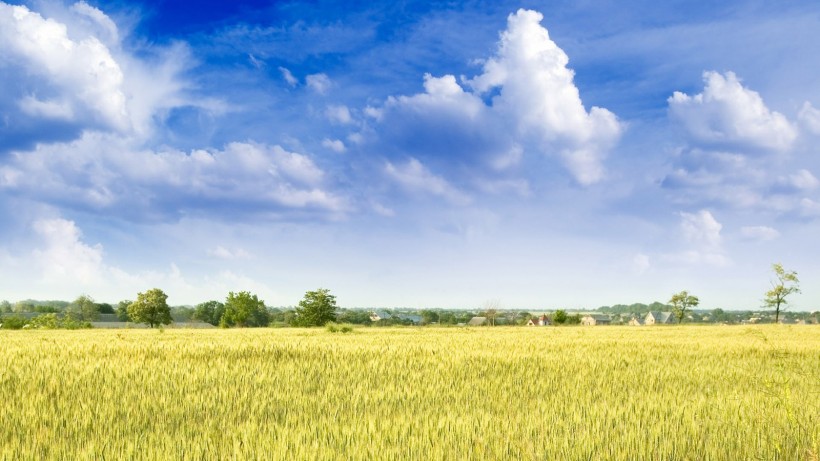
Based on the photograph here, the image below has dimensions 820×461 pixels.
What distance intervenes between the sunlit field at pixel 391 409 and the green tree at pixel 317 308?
93463 mm

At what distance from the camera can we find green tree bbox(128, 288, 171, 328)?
106 metres

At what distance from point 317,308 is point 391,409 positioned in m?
101

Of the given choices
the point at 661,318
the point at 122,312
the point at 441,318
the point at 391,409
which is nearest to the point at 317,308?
the point at 441,318

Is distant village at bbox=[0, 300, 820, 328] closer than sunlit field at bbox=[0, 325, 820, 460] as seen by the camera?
No

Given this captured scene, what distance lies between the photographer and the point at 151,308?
107438mm

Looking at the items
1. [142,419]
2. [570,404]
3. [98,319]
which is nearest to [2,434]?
[142,419]

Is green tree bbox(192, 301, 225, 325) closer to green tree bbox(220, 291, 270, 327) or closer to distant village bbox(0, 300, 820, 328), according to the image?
distant village bbox(0, 300, 820, 328)

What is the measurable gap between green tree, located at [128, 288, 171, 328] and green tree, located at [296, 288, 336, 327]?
26381 mm

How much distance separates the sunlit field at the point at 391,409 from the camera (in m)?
4.64

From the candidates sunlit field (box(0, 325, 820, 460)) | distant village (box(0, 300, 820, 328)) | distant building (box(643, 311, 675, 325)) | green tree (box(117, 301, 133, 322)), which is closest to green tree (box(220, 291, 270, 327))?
distant village (box(0, 300, 820, 328))

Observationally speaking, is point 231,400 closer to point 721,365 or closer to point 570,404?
point 570,404

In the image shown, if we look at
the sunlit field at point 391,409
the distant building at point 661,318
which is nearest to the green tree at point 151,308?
the sunlit field at point 391,409

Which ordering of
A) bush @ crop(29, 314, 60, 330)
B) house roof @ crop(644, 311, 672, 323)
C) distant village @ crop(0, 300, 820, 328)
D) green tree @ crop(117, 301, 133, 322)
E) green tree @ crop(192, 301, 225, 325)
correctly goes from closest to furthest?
1. bush @ crop(29, 314, 60, 330)
2. distant village @ crop(0, 300, 820, 328)
3. green tree @ crop(117, 301, 133, 322)
4. green tree @ crop(192, 301, 225, 325)
5. house roof @ crop(644, 311, 672, 323)

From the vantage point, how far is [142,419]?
A: 6035 mm
